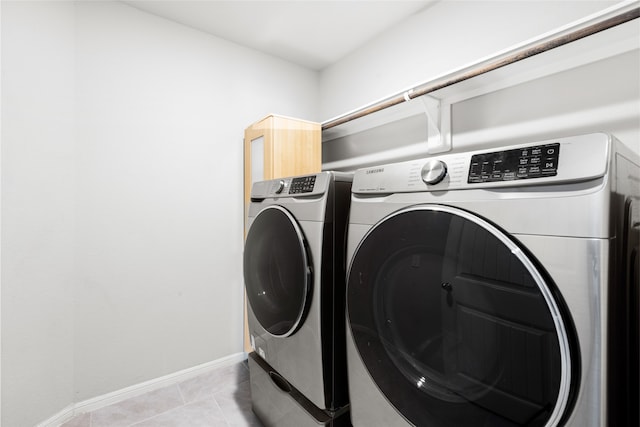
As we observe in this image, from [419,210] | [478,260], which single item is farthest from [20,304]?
[478,260]

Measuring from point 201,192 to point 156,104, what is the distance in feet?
1.99

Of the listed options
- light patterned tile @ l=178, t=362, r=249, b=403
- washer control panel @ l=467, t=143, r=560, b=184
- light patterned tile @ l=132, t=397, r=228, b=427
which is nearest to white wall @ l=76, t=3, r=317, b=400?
light patterned tile @ l=178, t=362, r=249, b=403

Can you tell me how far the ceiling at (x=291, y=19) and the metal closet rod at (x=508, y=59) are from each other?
635mm

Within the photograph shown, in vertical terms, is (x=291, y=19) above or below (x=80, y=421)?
above

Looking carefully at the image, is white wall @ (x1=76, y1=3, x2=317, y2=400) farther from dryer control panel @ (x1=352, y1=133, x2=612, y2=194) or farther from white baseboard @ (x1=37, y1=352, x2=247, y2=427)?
dryer control panel @ (x1=352, y1=133, x2=612, y2=194)

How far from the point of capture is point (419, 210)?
793 millimetres

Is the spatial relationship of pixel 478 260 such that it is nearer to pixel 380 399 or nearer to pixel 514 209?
pixel 514 209

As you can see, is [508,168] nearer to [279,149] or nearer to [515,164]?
[515,164]

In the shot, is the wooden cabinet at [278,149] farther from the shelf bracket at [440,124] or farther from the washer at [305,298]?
the shelf bracket at [440,124]

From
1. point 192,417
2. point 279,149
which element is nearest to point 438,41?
point 279,149

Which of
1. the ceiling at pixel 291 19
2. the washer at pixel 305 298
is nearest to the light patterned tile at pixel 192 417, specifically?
the washer at pixel 305 298

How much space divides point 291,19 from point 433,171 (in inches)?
65.7

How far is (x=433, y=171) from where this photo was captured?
0.78 metres

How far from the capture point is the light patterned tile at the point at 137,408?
157 cm
